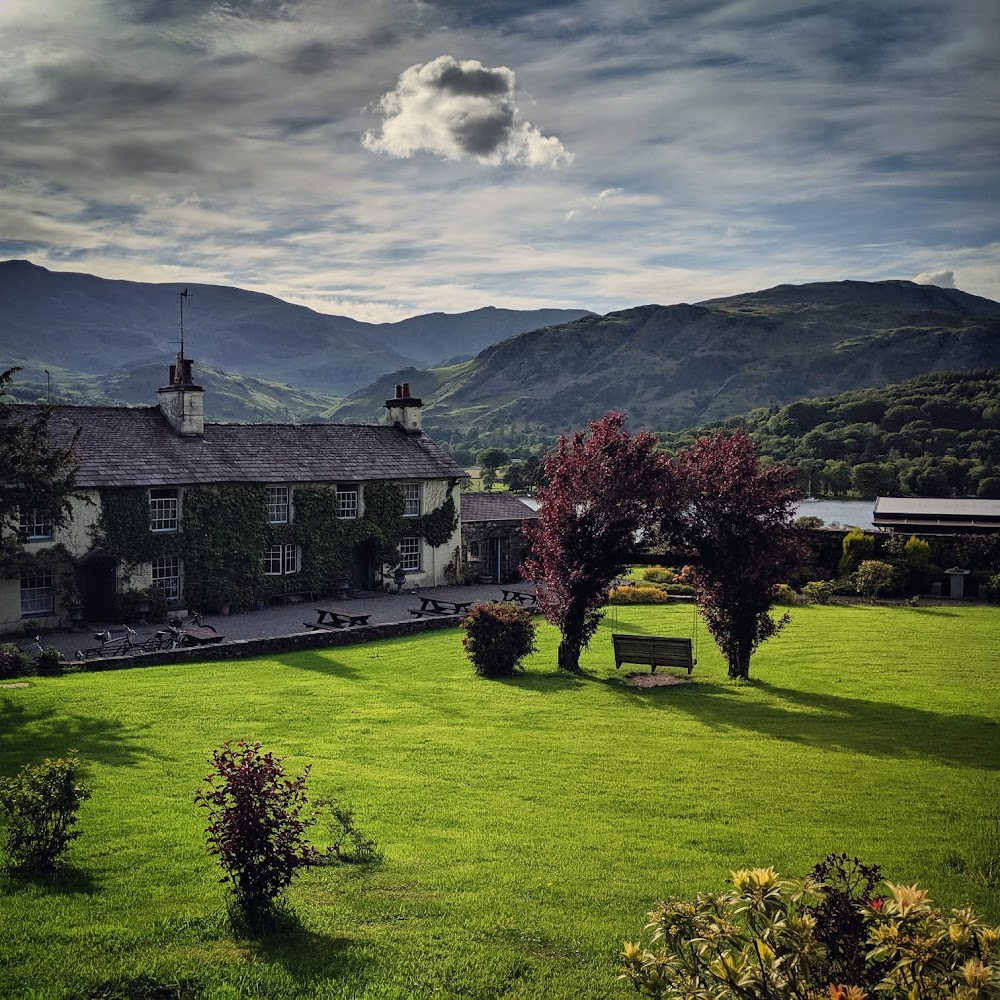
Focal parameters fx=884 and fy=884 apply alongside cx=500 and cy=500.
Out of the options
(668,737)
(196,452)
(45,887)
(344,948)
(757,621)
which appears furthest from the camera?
(196,452)

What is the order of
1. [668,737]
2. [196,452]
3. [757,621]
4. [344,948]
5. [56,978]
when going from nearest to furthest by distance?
1. [56,978]
2. [344,948]
3. [668,737]
4. [757,621]
5. [196,452]

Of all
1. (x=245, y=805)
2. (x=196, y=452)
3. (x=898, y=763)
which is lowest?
(x=898, y=763)

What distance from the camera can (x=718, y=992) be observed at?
4.96 m

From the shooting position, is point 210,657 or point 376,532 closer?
point 210,657

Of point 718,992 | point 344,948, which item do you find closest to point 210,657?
point 344,948

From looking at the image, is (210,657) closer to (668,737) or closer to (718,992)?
(668,737)

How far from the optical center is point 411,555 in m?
44.2

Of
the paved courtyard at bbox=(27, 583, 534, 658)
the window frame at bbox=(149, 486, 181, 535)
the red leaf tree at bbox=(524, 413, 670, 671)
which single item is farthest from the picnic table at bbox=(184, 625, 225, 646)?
the red leaf tree at bbox=(524, 413, 670, 671)

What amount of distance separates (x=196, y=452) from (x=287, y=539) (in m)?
5.38

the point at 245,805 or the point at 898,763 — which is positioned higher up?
the point at 245,805

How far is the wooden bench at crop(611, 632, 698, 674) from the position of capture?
24.3 meters

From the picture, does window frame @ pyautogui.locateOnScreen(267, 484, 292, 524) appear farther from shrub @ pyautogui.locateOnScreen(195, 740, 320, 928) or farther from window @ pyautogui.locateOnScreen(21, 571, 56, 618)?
shrub @ pyautogui.locateOnScreen(195, 740, 320, 928)

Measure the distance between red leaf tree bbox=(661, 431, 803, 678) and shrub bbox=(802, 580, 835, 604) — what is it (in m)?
16.1

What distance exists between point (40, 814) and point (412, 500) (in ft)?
113
